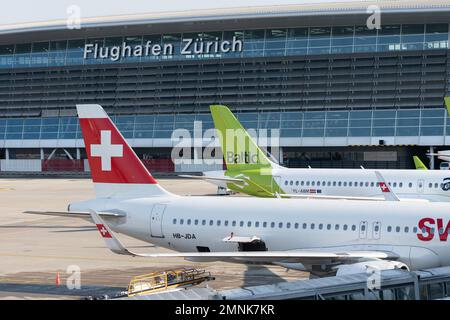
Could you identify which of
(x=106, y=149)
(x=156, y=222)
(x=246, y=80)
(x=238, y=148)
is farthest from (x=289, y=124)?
(x=156, y=222)

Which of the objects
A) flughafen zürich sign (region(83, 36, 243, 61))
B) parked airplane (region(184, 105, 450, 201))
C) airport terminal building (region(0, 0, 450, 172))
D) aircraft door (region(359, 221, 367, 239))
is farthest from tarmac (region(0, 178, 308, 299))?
flughafen zürich sign (region(83, 36, 243, 61))

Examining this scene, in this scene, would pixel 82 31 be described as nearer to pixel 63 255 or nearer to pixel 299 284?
pixel 63 255

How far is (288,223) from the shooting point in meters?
27.4

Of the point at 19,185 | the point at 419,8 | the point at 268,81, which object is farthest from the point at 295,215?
the point at 268,81

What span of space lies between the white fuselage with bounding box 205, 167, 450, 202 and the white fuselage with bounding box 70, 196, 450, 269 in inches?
896

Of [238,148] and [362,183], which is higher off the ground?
Answer: [238,148]

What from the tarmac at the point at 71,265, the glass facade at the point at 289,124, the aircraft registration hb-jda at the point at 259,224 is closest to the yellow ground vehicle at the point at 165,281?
the tarmac at the point at 71,265

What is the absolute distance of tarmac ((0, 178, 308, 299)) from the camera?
1099 inches

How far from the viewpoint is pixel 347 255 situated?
2436cm

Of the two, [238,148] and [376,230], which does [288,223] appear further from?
[238,148]

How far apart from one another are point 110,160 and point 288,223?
809 cm

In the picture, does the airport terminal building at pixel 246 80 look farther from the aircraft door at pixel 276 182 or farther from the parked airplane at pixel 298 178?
the aircraft door at pixel 276 182

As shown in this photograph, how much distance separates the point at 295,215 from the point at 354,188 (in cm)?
2422

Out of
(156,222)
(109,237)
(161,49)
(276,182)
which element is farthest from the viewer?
(161,49)
